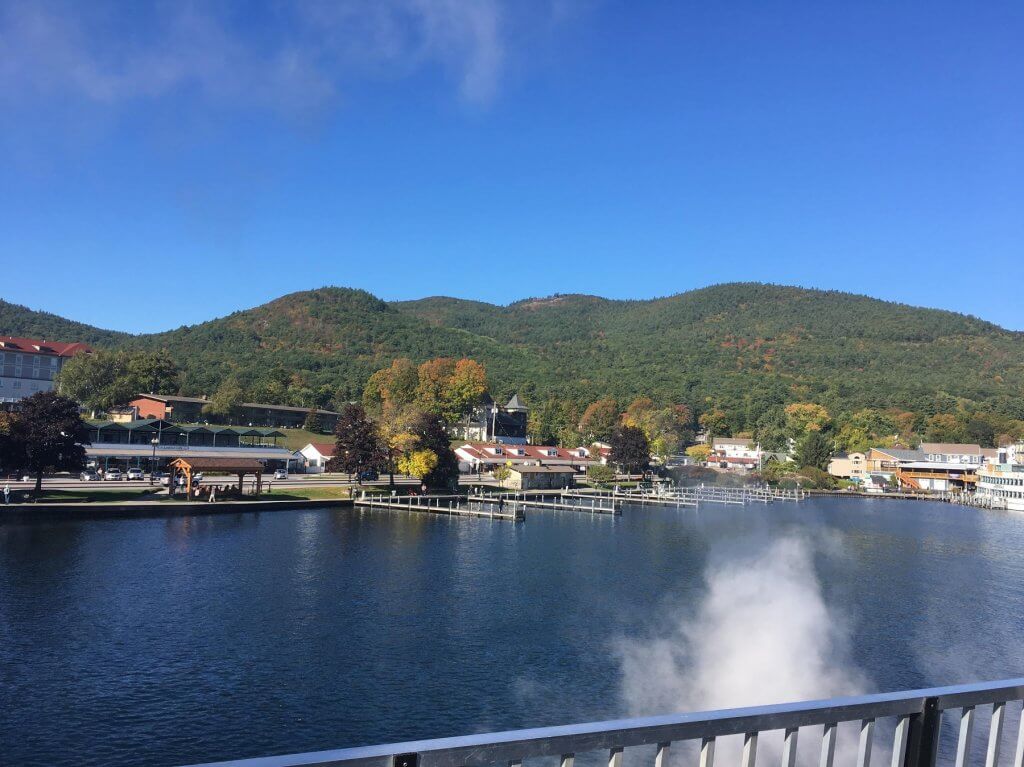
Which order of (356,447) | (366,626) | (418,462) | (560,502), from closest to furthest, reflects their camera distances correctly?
(366,626) → (356,447) → (418,462) → (560,502)

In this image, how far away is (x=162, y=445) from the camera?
6394 cm

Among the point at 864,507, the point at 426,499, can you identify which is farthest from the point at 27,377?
the point at 864,507

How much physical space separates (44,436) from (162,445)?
79.4 ft

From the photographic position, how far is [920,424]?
12300cm

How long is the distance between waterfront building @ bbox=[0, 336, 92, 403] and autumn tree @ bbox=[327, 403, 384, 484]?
47.8 metres

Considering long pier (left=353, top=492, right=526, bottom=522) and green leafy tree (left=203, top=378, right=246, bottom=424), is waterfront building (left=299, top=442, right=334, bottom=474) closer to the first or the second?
green leafy tree (left=203, top=378, right=246, bottom=424)

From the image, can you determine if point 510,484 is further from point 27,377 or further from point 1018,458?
point 1018,458

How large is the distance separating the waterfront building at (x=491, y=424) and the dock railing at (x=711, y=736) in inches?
3963

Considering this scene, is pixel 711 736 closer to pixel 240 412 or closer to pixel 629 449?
pixel 629 449

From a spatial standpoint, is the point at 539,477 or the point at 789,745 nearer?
the point at 789,745

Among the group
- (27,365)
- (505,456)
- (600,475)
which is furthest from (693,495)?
(27,365)

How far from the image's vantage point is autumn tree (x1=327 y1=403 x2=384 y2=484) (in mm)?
55531

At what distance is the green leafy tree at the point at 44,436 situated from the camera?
40.0 meters

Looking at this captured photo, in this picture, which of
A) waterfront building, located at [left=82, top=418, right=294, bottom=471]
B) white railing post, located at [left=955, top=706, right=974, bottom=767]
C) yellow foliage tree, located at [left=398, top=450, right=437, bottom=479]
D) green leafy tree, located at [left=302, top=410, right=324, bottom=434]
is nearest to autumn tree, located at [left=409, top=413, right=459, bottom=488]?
yellow foliage tree, located at [left=398, top=450, right=437, bottom=479]
